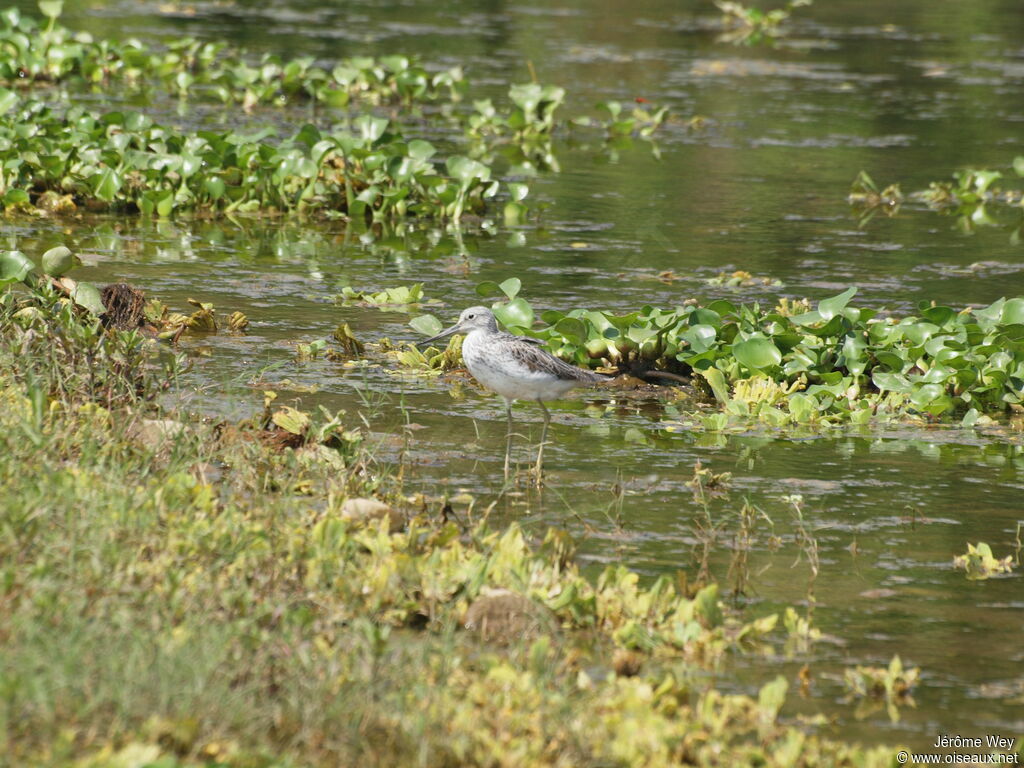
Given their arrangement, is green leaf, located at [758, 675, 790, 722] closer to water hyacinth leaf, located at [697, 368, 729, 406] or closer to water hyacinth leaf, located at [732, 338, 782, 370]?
water hyacinth leaf, located at [697, 368, 729, 406]

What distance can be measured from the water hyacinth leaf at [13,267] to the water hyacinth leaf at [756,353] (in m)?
3.30

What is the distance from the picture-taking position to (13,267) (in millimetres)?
6965

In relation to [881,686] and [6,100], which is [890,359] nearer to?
[881,686]

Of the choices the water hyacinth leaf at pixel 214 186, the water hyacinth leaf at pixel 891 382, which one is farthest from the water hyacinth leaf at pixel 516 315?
the water hyacinth leaf at pixel 214 186

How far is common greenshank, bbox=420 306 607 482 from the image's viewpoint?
20.0 feet

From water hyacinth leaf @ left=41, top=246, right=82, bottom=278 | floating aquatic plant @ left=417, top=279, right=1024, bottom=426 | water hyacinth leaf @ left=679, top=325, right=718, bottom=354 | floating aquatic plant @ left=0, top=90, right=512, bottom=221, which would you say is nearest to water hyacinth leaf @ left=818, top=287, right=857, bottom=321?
floating aquatic plant @ left=417, top=279, right=1024, bottom=426

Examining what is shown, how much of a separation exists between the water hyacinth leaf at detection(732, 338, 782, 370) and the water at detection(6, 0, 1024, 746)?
1.58 feet

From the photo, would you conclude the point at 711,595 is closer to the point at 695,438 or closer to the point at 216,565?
the point at 216,565

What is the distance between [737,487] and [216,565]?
2473 mm

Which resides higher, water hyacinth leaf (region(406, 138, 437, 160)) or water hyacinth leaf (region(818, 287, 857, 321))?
water hyacinth leaf (region(406, 138, 437, 160))

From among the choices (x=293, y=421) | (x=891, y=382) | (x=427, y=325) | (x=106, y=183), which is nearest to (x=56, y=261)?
(x=427, y=325)

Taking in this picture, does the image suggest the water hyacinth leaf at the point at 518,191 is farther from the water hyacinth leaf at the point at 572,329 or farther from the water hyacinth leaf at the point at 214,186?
the water hyacinth leaf at the point at 572,329

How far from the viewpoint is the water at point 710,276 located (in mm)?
5184

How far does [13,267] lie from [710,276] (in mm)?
4545
